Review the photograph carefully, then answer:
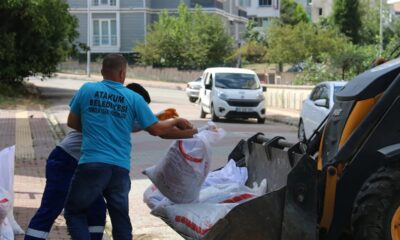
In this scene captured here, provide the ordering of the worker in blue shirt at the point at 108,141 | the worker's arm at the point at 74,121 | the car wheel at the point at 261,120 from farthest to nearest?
the car wheel at the point at 261,120
the worker's arm at the point at 74,121
the worker in blue shirt at the point at 108,141

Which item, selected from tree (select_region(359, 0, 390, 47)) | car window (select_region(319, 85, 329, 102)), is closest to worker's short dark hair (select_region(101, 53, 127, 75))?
car window (select_region(319, 85, 329, 102))

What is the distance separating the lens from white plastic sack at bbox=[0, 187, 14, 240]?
549 centimetres

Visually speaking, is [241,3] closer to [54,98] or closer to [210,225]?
[54,98]

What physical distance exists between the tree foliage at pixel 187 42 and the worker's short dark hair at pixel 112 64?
1914 inches

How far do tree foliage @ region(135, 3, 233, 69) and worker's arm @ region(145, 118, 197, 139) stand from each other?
159 ft

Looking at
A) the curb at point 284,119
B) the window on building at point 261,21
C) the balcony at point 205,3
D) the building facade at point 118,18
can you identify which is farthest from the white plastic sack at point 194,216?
the window on building at point 261,21

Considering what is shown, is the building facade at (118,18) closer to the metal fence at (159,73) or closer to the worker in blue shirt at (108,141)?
the metal fence at (159,73)

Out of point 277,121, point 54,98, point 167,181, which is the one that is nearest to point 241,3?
point 54,98

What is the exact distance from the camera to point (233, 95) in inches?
904

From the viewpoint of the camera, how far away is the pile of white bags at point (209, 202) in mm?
5355

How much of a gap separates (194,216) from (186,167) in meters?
0.46

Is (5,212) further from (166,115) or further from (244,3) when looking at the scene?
(244,3)

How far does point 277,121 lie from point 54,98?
1257cm

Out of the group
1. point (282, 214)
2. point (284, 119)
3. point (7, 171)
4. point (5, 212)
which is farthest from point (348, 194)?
point (284, 119)
